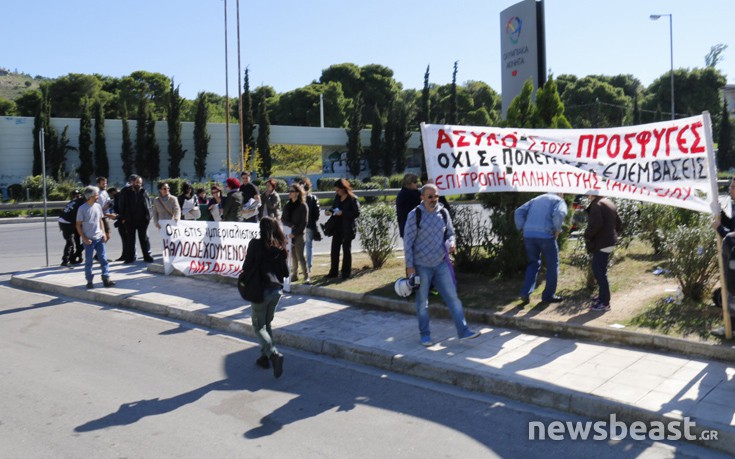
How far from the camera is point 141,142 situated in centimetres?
4553

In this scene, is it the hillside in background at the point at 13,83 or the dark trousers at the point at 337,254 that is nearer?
the dark trousers at the point at 337,254

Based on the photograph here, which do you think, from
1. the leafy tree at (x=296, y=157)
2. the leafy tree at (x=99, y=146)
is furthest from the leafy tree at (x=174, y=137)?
the leafy tree at (x=296, y=157)

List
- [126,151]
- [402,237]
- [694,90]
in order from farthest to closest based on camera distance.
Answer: [694,90] → [126,151] → [402,237]

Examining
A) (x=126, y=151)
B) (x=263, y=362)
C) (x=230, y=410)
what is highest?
(x=126, y=151)

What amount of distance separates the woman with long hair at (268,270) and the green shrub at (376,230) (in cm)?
470

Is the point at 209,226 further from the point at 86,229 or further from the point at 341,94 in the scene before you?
the point at 341,94

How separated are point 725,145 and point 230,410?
63.2 metres

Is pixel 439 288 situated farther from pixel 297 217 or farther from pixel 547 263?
pixel 297 217

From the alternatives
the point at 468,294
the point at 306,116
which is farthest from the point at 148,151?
the point at 468,294

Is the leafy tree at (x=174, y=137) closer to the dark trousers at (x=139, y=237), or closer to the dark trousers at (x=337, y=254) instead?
the dark trousers at (x=139, y=237)

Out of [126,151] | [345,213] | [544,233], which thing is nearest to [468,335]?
[544,233]

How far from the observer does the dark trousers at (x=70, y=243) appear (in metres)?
13.8

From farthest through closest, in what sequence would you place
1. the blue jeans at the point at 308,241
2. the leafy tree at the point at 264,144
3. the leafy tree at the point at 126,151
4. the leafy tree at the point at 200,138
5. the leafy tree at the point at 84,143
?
1. the leafy tree at the point at 264,144
2. the leafy tree at the point at 200,138
3. the leafy tree at the point at 126,151
4. the leafy tree at the point at 84,143
5. the blue jeans at the point at 308,241

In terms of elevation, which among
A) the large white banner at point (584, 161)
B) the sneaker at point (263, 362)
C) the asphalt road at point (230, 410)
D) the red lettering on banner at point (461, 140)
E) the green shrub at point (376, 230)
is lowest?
the asphalt road at point (230, 410)
